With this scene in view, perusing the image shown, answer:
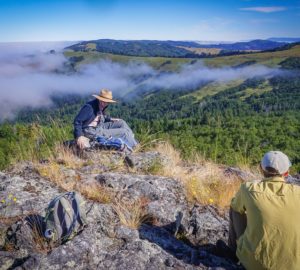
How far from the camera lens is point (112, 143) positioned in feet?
26.8

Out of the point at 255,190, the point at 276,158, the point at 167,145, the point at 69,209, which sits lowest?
the point at 167,145

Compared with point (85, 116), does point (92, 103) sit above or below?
above

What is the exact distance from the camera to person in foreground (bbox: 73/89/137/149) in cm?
808

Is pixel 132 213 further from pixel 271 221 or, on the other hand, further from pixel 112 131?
pixel 112 131

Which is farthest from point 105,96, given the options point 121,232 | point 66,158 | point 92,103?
point 121,232

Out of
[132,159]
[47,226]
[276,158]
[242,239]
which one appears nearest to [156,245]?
[242,239]

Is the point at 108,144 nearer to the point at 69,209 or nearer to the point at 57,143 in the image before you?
the point at 57,143

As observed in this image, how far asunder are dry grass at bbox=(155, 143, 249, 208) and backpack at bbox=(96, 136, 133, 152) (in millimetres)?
1110

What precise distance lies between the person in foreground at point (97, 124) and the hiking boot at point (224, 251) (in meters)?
4.31

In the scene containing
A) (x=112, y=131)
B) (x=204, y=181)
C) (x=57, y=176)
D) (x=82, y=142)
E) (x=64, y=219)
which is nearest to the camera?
(x=64, y=219)

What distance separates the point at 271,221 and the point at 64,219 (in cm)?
247

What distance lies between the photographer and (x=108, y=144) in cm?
817

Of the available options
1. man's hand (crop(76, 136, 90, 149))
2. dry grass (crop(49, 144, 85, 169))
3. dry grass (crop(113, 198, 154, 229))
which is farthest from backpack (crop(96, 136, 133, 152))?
dry grass (crop(113, 198, 154, 229))

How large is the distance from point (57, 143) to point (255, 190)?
215 inches
